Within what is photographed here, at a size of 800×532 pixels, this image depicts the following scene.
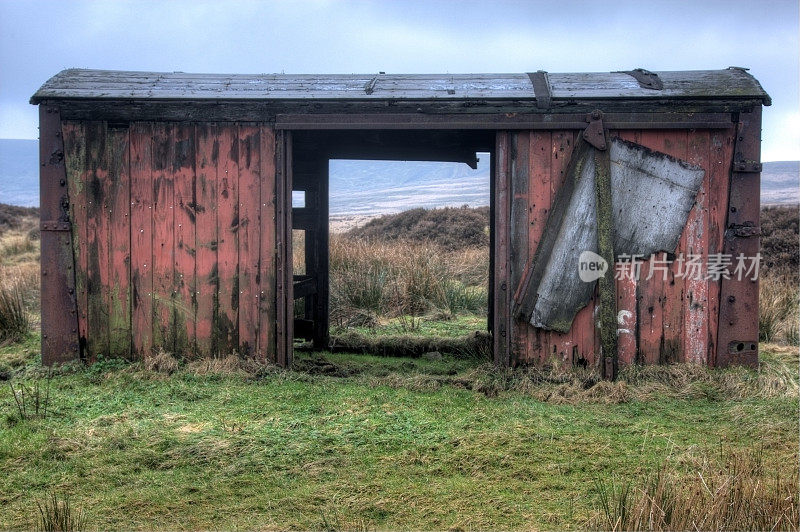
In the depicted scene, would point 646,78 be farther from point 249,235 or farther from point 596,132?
point 249,235

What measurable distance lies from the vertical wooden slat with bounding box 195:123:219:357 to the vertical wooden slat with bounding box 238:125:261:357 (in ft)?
0.78

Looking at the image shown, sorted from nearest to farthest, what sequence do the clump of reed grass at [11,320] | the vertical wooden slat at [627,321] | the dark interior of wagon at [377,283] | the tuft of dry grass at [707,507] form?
1. the tuft of dry grass at [707,507]
2. the vertical wooden slat at [627,321]
3. the dark interior of wagon at [377,283]
4. the clump of reed grass at [11,320]

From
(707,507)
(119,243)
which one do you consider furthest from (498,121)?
(707,507)

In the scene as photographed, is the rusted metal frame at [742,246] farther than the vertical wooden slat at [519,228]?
No

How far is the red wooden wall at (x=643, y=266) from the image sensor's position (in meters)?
6.41

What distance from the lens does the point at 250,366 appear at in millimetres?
6609

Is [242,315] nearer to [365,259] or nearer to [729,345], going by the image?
[729,345]

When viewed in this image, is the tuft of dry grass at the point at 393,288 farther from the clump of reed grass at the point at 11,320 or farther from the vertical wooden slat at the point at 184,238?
the clump of reed grass at the point at 11,320

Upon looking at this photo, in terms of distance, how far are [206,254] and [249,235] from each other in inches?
16.8

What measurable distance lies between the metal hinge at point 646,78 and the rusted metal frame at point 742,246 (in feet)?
2.40

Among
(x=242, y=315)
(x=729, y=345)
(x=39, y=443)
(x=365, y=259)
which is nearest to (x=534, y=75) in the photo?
(x=729, y=345)

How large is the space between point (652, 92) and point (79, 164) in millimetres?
5063

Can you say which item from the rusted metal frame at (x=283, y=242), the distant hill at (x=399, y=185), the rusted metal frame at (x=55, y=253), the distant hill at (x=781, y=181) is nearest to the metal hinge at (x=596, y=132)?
the rusted metal frame at (x=283, y=242)

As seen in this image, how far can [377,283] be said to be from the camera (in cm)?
1072
